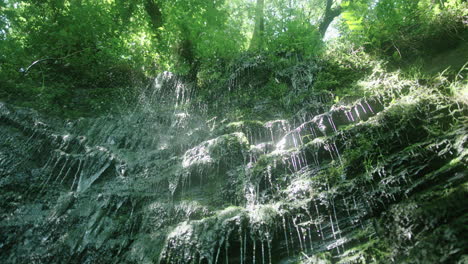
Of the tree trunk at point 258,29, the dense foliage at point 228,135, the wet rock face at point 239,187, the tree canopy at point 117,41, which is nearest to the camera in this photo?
the wet rock face at point 239,187

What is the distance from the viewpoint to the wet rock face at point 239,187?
3.42 metres

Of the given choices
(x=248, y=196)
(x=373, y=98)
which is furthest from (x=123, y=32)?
(x=373, y=98)

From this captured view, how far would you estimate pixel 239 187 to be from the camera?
5309mm

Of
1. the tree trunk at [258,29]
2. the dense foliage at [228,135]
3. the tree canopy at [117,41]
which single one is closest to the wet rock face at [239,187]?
the dense foliage at [228,135]

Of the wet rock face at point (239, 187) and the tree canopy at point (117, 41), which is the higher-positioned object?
the tree canopy at point (117, 41)

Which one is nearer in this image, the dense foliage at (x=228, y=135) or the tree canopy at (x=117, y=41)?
the dense foliage at (x=228, y=135)

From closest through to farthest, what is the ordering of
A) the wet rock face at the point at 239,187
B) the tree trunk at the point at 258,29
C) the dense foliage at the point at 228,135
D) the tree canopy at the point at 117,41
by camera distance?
the wet rock face at the point at 239,187
the dense foliage at the point at 228,135
the tree canopy at the point at 117,41
the tree trunk at the point at 258,29

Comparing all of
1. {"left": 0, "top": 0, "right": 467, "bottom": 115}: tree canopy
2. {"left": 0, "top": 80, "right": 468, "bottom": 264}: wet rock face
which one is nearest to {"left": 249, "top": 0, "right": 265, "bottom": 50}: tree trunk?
{"left": 0, "top": 0, "right": 467, "bottom": 115}: tree canopy

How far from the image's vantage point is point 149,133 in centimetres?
735

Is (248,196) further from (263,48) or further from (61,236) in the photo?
(263,48)

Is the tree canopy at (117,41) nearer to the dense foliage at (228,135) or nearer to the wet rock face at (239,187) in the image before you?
the dense foliage at (228,135)

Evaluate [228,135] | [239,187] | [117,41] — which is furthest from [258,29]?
[239,187]

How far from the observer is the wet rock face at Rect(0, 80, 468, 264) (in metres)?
3.42

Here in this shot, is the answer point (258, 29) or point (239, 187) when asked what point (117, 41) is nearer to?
point (258, 29)
